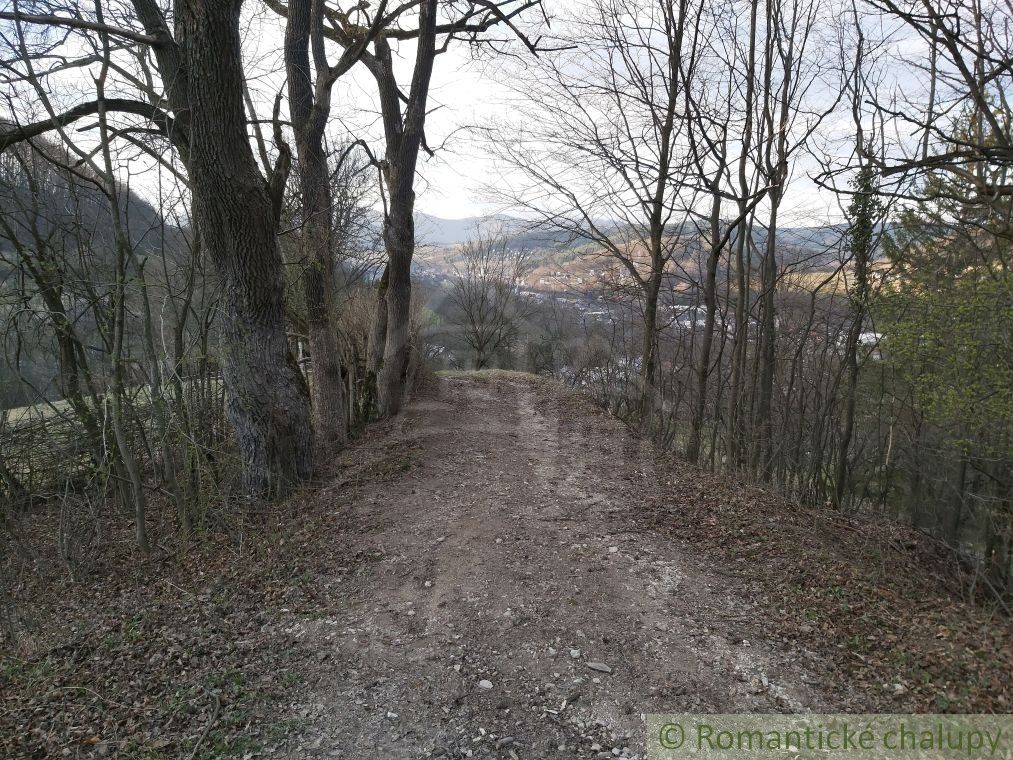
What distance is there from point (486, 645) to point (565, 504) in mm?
2474

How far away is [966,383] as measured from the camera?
29.0 feet

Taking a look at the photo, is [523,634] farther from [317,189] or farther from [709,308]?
[709,308]

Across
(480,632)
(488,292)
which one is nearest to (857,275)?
(480,632)

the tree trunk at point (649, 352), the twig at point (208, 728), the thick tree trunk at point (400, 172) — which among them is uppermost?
the thick tree trunk at point (400, 172)

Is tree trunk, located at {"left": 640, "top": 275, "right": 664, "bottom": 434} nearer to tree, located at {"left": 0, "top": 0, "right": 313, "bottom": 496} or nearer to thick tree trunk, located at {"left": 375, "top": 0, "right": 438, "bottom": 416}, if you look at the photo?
thick tree trunk, located at {"left": 375, "top": 0, "right": 438, "bottom": 416}

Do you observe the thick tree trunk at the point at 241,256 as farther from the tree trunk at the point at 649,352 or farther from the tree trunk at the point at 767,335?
the tree trunk at the point at 767,335

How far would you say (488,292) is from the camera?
984 inches

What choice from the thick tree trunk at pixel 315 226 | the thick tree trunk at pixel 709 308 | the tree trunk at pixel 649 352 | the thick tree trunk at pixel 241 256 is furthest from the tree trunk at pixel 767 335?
the thick tree trunk at pixel 241 256

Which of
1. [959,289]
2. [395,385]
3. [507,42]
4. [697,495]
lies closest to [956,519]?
[959,289]

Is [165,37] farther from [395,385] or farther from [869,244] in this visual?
[869,244]

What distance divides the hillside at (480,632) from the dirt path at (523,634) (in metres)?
0.01

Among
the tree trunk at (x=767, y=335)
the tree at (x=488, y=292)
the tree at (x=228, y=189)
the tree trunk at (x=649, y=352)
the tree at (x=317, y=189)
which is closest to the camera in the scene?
the tree at (x=228, y=189)

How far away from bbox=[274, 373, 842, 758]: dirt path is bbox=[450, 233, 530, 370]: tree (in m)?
19.1

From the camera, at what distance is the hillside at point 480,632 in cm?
297
